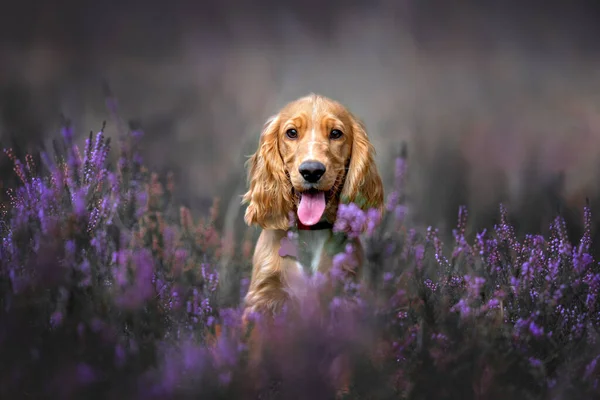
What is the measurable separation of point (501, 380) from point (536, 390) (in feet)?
1.42

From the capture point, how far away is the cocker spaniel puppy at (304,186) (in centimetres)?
340

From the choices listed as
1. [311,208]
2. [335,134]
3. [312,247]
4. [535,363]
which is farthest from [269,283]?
[535,363]

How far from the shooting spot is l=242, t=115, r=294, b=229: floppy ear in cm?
361

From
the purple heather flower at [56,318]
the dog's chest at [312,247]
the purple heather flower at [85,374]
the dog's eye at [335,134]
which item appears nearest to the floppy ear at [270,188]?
the dog's chest at [312,247]

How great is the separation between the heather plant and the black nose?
37 centimetres

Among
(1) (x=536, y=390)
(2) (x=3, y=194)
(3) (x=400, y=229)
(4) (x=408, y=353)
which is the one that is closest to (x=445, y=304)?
(4) (x=408, y=353)

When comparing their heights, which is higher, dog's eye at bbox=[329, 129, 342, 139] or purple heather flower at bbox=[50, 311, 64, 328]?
dog's eye at bbox=[329, 129, 342, 139]

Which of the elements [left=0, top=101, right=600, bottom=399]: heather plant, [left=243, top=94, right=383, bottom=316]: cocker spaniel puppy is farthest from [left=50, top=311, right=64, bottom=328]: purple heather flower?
[left=243, top=94, right=383, bottom=316]: cocker spaniel puppy

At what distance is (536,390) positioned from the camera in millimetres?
2646

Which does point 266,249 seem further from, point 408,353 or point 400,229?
point 408,353

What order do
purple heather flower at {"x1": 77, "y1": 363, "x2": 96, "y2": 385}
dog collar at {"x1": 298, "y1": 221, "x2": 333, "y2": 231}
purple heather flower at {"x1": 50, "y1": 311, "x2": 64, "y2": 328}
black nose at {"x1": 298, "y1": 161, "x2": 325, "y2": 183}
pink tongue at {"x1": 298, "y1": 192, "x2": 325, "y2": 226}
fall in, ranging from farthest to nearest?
dog collar at {"x1": 298, "y1": 221, "x2": 333, "y2": 231} → pink tongue at {"x1": 298, "y1": 192, "x2": 325, "y2": 226} → black nose at {"x1": 298, "y1": 161, "x2": 325, "y2": 183} → purple heather flower at {"x1": 50, "y1": 311, "x2": 64, "y2": 328} → purple heather flower at {"x1": 77, "y1": 363, "x2": 96, "y2": 385}

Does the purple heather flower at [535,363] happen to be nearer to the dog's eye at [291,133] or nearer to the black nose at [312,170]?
the black nose at [312,170]

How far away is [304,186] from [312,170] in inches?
4.4

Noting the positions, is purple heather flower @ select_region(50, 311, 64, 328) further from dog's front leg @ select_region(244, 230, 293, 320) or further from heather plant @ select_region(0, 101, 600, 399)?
dog's front leg @ select_region(244, 230, 293, 320)
